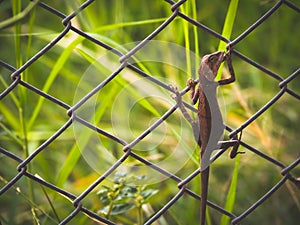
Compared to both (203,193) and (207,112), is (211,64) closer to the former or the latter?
(207,112)

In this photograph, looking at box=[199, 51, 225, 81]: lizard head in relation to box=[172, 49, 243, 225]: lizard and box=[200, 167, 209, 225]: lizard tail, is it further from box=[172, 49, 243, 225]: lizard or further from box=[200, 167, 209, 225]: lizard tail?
box=[200, 167, 209, 225]: lizard tail

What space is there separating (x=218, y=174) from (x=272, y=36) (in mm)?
781

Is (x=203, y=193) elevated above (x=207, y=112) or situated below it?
below

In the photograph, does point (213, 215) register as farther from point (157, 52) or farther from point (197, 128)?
point (197, 128)

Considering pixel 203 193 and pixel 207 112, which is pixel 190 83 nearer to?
pixel 207 112

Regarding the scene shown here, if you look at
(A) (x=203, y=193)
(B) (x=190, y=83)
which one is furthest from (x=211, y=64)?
(A) (x=203, y=193)

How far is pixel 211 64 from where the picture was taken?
143cm

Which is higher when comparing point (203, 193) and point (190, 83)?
point (190, 83)

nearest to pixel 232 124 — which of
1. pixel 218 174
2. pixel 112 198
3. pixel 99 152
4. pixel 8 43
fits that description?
pixel 218 174

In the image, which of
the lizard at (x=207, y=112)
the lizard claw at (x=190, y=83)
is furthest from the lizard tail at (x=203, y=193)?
the lizard claw at (x=190, y=83)

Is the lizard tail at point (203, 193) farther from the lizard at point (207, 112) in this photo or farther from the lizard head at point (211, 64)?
the lizard head at point (211, 64)

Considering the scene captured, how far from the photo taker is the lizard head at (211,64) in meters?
1.43

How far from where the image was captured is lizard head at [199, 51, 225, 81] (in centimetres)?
143

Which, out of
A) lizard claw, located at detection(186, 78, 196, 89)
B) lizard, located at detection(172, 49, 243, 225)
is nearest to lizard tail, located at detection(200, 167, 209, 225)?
lizard, located at detection(172, 49, 243, 225)
